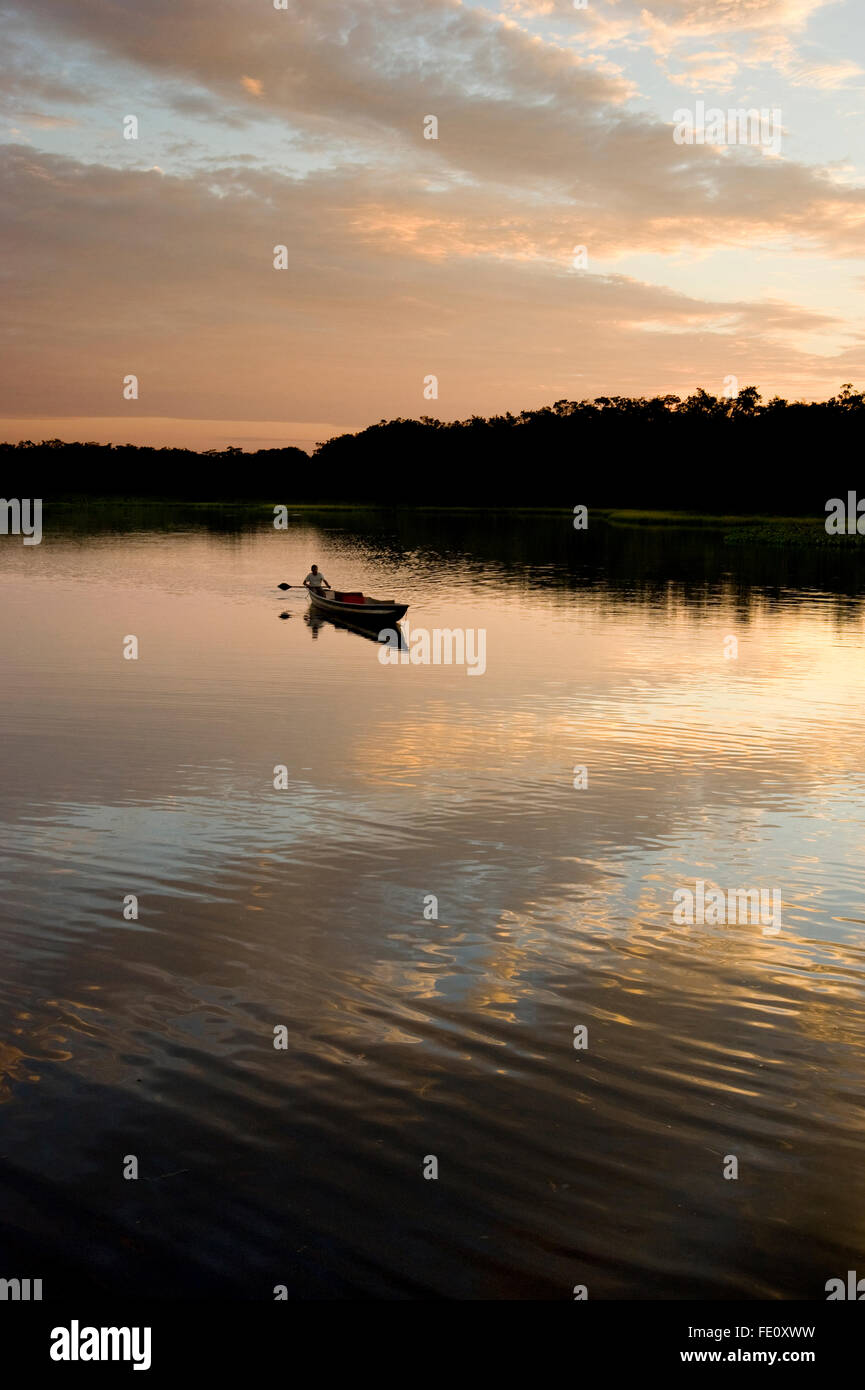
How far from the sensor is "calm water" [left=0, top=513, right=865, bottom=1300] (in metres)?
7.38

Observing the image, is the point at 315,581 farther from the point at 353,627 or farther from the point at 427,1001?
the point at 427,1001

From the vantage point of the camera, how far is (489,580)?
73.8 metres

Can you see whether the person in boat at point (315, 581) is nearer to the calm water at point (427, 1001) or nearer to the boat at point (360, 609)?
the boat at point (360, 609)

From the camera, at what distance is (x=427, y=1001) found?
428 inches

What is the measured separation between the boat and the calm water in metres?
14.7

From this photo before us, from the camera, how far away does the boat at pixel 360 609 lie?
42594mm

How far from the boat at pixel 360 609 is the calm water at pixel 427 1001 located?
48.2 ft

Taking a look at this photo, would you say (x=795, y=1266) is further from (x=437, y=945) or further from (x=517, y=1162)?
(x=437, y=945)

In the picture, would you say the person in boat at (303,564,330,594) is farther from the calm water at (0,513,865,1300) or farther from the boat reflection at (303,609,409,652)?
the calm water at (0,513,865,1300)

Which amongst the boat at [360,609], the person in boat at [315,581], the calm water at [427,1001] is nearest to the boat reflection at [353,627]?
the boat at [360,609]

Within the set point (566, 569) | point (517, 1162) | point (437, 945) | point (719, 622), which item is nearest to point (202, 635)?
point (719, 622)

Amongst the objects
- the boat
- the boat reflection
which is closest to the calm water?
the boat reflection

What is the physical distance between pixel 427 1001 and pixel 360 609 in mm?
33768

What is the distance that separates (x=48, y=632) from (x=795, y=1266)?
3988 cm
